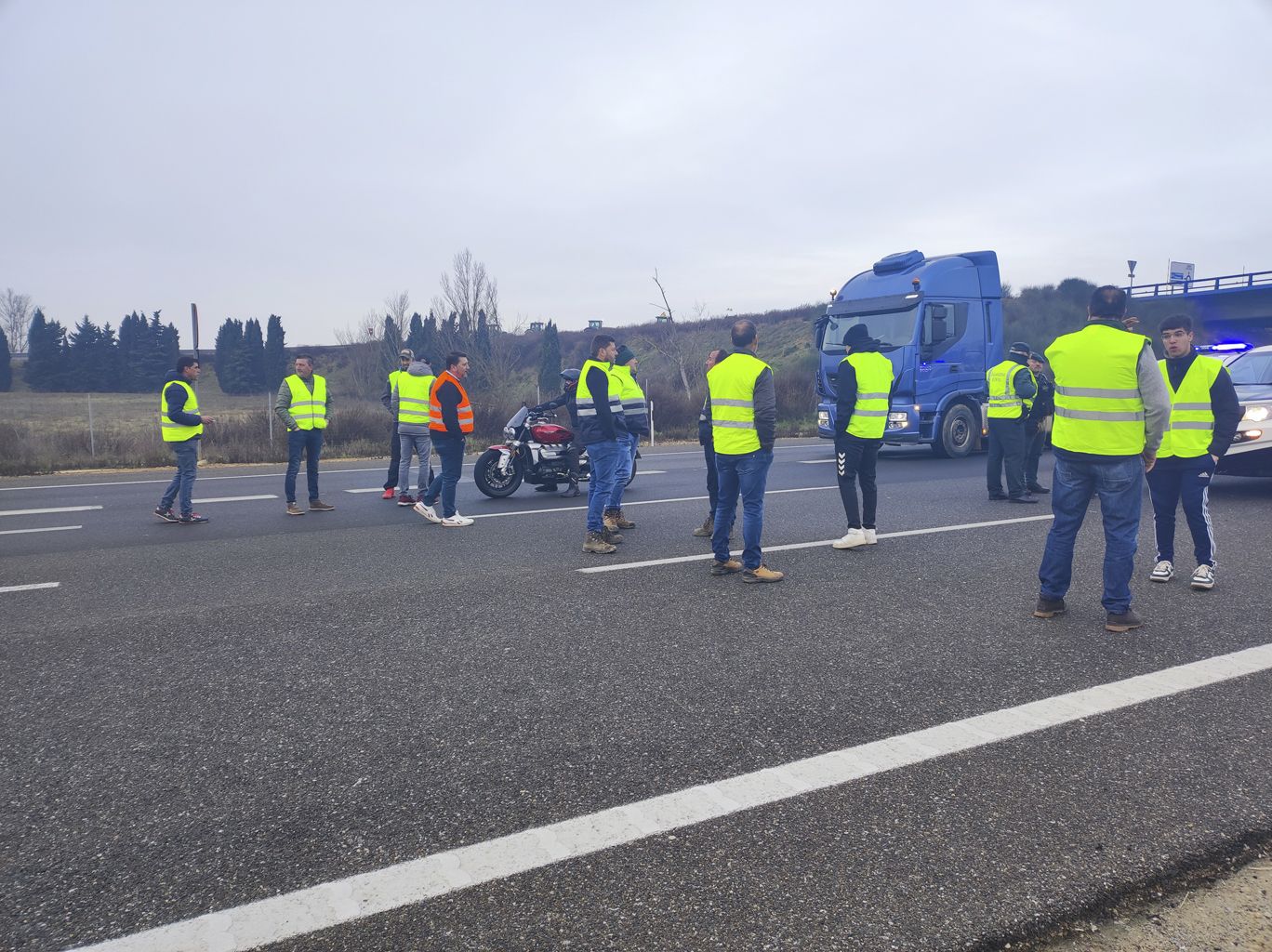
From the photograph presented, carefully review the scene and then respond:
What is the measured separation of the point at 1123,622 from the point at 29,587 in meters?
7.71

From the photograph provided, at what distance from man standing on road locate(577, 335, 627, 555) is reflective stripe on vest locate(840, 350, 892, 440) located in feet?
6.80

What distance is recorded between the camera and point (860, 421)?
7719 millimetres

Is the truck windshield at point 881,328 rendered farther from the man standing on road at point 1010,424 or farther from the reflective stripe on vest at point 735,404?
the reflective stripe on vest at point 735,404

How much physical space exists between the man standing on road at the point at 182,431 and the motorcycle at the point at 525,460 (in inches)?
135

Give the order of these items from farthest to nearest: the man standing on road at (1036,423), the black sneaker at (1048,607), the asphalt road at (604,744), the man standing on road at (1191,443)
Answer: the man standing on road at (1036,423), the man standing on road at (1191,443), the black sneaker at (1048,607), the asphalt road at (604,744)

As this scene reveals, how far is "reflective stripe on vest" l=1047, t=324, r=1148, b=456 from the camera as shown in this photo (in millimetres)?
5117

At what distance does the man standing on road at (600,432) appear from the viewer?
7.79m

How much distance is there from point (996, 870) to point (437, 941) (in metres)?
1.67

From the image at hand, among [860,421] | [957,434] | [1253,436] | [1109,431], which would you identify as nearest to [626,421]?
[860,421]

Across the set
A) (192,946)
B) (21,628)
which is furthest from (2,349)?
(192,946)

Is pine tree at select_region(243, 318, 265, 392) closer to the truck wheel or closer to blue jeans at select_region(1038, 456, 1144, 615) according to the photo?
the truck wheel

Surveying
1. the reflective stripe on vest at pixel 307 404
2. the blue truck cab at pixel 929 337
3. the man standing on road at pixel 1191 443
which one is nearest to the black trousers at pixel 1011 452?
the man standing on road at pixel 1191 443

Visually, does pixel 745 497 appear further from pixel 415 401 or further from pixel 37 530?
pixel 37 530

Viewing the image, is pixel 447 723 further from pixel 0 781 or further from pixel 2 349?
pixel 2 349
